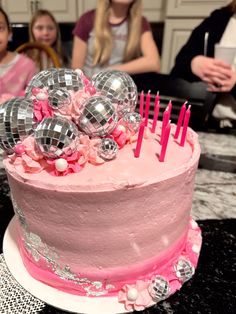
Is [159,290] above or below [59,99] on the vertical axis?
below

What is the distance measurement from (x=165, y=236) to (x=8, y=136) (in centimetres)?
39

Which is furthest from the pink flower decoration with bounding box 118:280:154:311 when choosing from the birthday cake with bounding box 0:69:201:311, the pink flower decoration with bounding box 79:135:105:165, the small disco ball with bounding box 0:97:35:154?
the small disco ball with bounding box 0:97:35:154

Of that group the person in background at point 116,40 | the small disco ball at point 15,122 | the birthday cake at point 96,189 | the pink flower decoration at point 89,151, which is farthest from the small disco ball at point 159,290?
the person in background at point 116,40

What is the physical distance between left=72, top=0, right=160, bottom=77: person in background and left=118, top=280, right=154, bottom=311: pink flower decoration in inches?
55.5

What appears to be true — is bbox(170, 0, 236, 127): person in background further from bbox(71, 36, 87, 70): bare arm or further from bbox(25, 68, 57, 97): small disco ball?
bbox(25, 68, 57, 97): small disco ball

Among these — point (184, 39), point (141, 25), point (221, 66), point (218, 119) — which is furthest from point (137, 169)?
point (184, 39)

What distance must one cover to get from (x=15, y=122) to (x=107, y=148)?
18 cm

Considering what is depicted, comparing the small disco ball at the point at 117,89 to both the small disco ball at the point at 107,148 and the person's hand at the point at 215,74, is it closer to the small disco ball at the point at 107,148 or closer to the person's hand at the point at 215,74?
the small disco ball at the point at 107,148

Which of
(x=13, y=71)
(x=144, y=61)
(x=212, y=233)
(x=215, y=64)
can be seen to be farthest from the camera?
(x=144, y=61)

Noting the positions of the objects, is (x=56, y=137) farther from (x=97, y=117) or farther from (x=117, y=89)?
(x=117, y=89)

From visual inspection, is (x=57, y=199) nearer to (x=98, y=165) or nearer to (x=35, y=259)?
(x=98, y=165)

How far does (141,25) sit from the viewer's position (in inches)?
74.7

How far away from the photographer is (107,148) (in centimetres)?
61

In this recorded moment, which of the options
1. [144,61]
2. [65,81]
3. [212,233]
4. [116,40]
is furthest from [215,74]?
[65,81]
